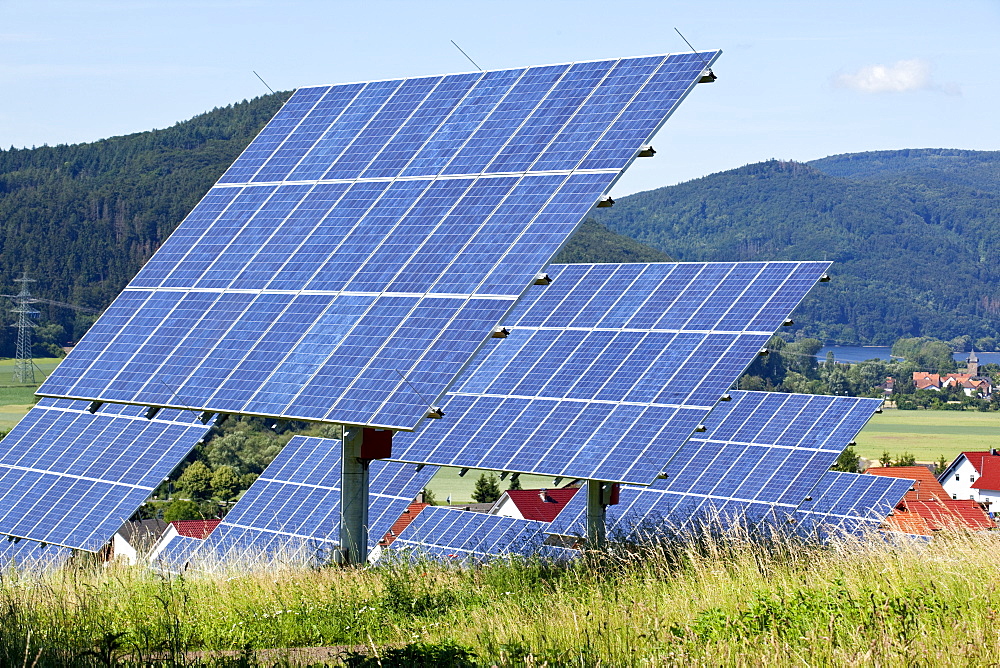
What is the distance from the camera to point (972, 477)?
93.1m

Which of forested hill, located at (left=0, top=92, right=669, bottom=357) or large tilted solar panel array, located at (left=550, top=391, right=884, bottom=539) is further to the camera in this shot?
forested hill, located at (left=0, top=92, right=669, bottom=357)

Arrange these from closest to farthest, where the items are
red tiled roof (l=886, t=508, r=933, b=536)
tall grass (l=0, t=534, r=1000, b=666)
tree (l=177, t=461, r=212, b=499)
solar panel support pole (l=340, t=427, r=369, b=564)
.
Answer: tall grass (l=0, t=534, r=1000, b=666), red tiled roof (l=886, t=508, r=933, b=536), solar panel support pole (l=340, t=427, r=369, b=564), tree (l=177, t=461, r=212, b=499)

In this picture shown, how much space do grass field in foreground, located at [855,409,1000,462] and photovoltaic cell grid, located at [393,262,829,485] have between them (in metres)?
97.7

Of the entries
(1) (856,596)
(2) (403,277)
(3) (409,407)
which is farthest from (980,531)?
(2) (403,277)

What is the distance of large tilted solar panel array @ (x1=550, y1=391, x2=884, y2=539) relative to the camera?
24891 millimetres

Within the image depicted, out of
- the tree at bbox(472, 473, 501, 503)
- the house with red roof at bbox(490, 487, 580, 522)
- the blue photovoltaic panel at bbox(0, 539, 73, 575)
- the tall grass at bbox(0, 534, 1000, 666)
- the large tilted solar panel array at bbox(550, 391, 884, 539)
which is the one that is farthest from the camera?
the tree at bbox(472, 473, 501, 503)

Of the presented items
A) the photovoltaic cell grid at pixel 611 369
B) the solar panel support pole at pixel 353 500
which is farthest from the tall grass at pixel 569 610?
the photovoltaic cell grid at pixel 611 369

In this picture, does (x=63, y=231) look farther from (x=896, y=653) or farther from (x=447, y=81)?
(x=896, y=653)

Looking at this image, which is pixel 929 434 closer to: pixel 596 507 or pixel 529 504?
pixel 529 504

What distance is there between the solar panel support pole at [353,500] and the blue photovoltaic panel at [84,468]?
892cm

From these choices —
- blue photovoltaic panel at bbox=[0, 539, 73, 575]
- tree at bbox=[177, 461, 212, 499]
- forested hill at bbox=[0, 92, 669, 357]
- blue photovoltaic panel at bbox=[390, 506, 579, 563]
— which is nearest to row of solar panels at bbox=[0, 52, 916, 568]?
blue photovoltaic panel at bbox=[0, 539, 73, 575]

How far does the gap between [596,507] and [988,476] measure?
3173 inches

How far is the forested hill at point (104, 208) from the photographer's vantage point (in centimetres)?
14012

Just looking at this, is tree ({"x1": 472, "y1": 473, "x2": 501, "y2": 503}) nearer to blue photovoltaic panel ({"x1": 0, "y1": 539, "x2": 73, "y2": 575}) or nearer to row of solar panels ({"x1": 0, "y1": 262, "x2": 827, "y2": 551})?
row of solar panels ({"x1": 0, "y1": 262, "x2": 827, "y2": 551})
